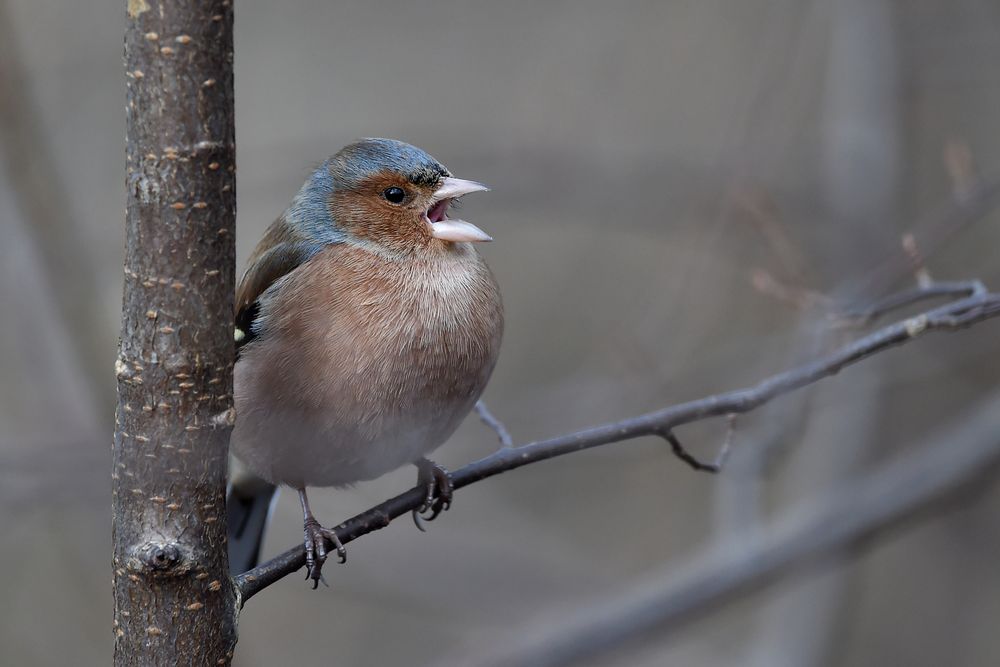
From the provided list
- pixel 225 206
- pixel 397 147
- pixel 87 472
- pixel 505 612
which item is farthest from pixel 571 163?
pixel 225 206

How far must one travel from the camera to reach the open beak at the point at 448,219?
317 centimetres

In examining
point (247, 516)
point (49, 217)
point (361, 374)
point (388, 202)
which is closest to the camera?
point (361, 374)

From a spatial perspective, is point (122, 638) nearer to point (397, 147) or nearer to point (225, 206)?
point (225, 206)

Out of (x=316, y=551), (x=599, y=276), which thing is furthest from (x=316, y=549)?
(x=599, y=276)

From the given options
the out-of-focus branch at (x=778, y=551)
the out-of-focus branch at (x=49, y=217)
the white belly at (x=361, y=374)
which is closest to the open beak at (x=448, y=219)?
the white belly at (x=361, y=374)

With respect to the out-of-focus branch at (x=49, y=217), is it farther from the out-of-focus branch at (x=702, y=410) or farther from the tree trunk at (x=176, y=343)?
the tree trunk at (x=176, y=343)

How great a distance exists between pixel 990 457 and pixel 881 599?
2331 mm

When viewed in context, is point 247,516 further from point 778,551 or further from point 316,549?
point 778,551

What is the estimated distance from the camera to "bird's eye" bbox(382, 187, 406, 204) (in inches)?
130

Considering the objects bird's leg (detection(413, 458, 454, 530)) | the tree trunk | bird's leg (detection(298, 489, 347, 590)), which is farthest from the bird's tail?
the tree trunk

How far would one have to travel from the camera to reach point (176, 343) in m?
1.90

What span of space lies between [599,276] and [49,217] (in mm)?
3905

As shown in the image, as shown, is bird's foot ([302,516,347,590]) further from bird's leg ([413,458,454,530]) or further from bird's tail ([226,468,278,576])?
bird's tail ([226,468,278,576])

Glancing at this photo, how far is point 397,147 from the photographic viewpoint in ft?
11.0
